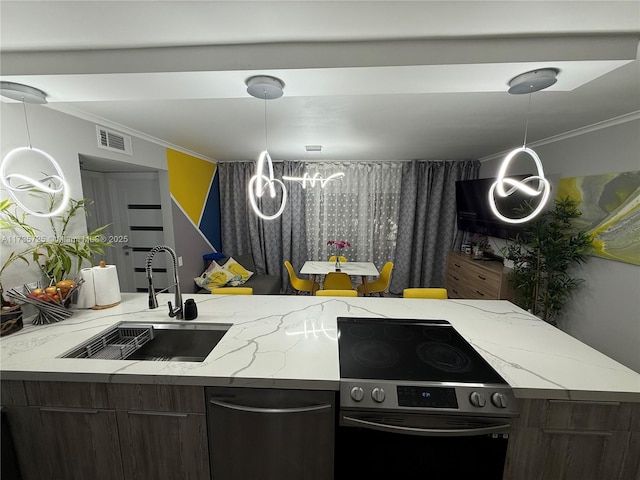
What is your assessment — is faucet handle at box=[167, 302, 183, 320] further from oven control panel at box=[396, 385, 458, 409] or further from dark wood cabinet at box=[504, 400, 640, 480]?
dark wood cabinet at box=[504, 400, 640, 480]

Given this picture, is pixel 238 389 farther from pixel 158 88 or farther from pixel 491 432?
pixel 158 88

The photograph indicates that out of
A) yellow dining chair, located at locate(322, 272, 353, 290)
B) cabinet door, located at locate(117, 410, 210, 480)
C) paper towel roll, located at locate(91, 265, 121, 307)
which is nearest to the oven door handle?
cabinet door, located at locate(117, 410, 210, 480)

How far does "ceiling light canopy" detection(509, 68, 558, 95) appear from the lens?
116cm

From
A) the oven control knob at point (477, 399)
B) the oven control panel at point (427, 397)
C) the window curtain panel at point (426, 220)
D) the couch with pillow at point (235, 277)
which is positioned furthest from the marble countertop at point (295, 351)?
the window curtain panel at point (426, 220)

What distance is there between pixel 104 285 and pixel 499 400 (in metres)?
2.25

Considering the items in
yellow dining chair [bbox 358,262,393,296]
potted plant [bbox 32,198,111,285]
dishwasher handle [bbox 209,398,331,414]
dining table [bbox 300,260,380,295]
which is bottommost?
yellow dining chair [bbox 358,262,393,296]

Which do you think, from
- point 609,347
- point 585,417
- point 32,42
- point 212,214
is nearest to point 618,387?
point 585,417

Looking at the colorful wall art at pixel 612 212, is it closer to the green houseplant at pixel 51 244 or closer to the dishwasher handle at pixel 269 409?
the dishwasher handle at pixel 269 409

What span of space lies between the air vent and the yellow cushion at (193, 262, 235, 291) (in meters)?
1.86

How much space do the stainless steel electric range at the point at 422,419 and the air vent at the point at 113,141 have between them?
8.98 ft

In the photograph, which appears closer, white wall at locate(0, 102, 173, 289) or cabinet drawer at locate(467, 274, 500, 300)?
white wall at locate(0, 102, 173, 289)

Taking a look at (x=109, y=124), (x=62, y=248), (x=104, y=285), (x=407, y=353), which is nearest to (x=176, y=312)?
(x=104, y=285)

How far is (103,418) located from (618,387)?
212 cm

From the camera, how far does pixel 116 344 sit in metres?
1.43
